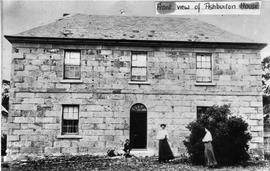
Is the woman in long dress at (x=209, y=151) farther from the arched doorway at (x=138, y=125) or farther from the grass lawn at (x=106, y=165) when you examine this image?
the arched doorway at (x=138, y=125)

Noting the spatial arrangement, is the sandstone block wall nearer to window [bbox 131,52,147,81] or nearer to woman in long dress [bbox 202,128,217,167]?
window [bbox 131,52,147,81]

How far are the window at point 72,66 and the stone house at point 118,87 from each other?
5 cm

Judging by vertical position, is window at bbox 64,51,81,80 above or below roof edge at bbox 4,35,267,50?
below

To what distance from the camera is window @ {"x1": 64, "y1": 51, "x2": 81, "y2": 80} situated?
56.1 ft

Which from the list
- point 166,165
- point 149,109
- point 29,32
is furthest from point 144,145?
point 29,32

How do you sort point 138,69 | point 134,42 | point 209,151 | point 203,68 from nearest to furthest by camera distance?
1. point 209,151
2. point 134,42
3. point 138,69
4. point 203,68

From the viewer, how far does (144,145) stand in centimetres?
1705

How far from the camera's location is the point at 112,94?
17.0m

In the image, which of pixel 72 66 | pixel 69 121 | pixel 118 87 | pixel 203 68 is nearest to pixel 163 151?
pixel 118 87

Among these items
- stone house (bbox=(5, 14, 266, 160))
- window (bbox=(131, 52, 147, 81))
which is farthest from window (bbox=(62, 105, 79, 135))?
window (bbox=(131, 52, 147, 81))

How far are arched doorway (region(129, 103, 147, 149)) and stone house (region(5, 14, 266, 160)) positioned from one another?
53mm

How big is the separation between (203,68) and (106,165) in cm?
758

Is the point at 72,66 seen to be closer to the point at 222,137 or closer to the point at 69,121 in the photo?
the point at 69,121

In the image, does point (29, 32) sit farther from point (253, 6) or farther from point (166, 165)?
point (253, 6)
